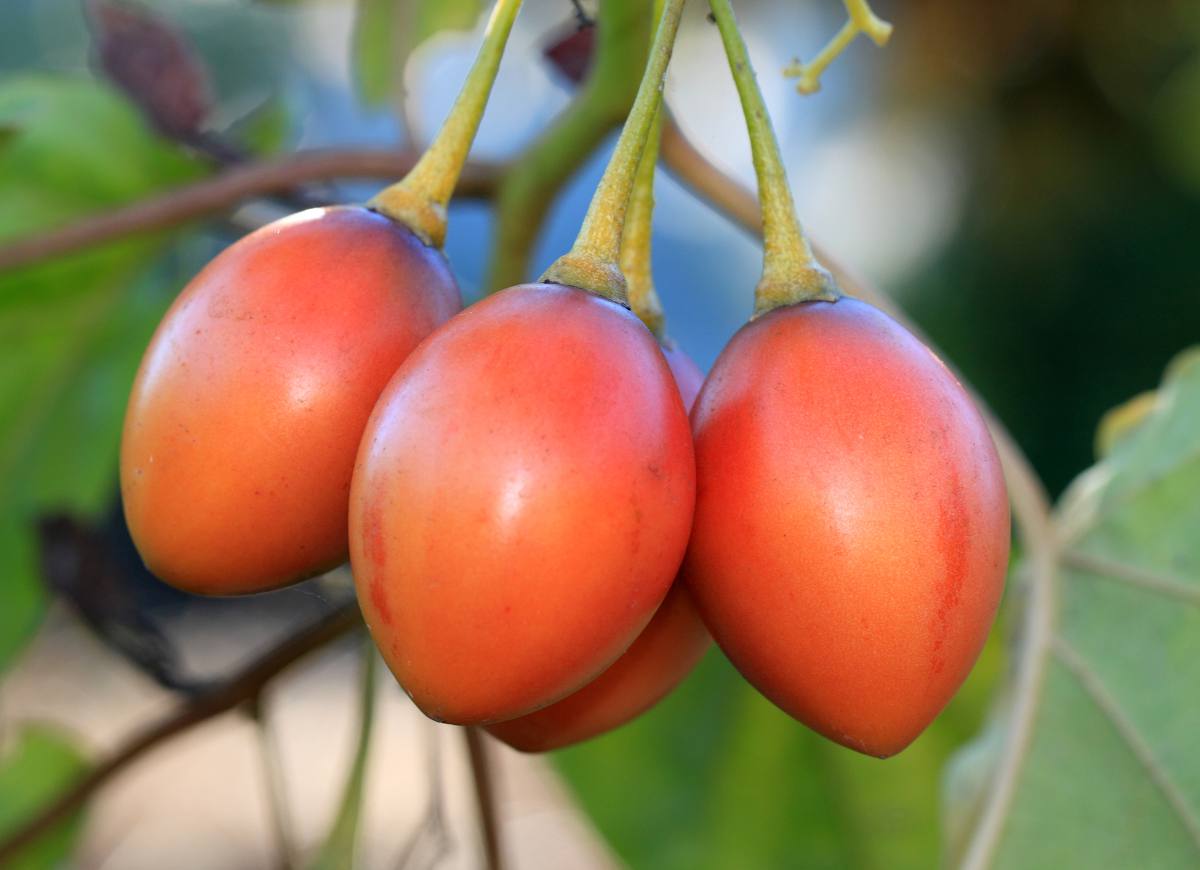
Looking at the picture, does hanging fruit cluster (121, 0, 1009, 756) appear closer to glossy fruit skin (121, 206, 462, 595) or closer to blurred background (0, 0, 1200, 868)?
glossy fruit skin (121, 206, 462, 595)

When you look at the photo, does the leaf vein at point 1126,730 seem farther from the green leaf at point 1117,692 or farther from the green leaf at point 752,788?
the green leaf at point 752,788

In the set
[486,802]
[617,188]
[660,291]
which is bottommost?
[660,291]

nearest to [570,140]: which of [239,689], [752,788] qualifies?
[239,689]

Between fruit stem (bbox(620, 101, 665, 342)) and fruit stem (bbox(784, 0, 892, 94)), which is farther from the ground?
fruit stem (bbox(784, 0, 892, 94))

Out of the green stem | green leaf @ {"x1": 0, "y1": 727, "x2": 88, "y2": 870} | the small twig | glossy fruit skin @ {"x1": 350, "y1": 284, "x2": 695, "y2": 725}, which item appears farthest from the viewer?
green leaf @ {"x1": 0, "y1": 727, "x2": 88, "y2": 870}

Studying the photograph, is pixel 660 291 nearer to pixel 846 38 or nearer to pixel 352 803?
pixel 352 803

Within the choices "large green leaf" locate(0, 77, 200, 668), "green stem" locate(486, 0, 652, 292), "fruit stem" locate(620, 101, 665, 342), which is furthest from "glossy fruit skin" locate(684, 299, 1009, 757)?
"large green leaf" locate(0, 77, 200, 668)

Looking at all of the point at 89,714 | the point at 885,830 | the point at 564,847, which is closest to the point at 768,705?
the point at 885,830

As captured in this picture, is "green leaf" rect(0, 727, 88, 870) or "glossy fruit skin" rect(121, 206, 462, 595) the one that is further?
"green leaf" rect(0, 727, 88, 870)
